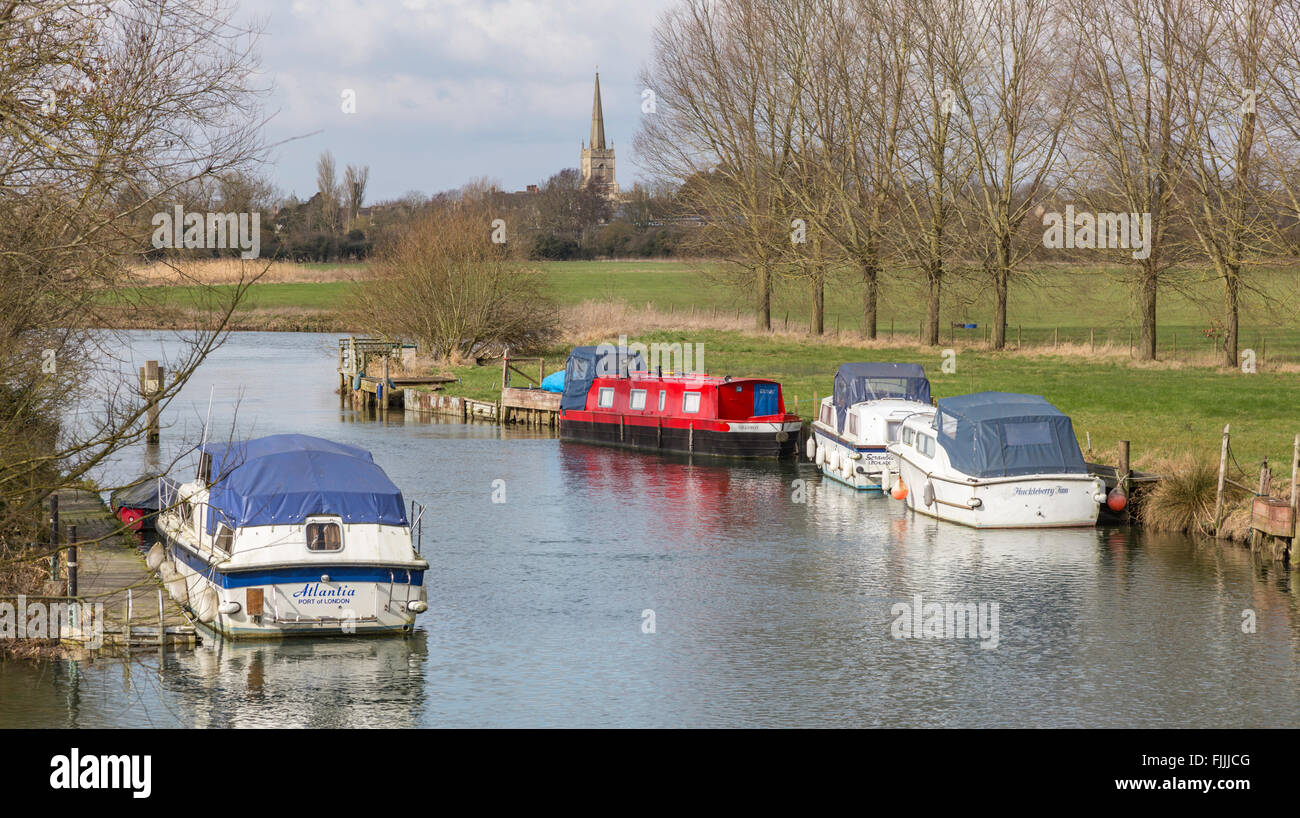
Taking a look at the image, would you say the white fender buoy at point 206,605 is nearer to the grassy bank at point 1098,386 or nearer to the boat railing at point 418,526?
the boat railing at point 418,526

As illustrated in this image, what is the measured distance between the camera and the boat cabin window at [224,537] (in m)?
22.8

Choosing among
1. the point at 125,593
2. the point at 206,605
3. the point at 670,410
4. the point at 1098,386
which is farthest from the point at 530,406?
the point at 125,593

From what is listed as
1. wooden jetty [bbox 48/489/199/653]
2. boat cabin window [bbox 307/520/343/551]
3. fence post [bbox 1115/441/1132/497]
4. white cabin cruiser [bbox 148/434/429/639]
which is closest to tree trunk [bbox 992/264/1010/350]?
fence post [bbox 1115/441/1132/497]

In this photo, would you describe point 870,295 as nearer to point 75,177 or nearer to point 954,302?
point 954,302

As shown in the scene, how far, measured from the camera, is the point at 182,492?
26.3 metres

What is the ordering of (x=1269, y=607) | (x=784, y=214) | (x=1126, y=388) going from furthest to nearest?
(x=784, y=214) < (x=1126, y=388) < (x=1269, y=607)

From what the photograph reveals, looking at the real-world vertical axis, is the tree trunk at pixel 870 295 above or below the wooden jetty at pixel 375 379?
above

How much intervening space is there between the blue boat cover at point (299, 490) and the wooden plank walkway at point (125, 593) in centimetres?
158

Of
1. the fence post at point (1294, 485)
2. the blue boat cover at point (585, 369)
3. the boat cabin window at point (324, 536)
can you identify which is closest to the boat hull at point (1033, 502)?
the fence post at point (1294, 485)

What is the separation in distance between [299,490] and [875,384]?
23348 mm

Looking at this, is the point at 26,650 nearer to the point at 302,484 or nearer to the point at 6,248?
the point at 302,484

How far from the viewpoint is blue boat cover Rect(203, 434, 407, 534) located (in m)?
22.6
